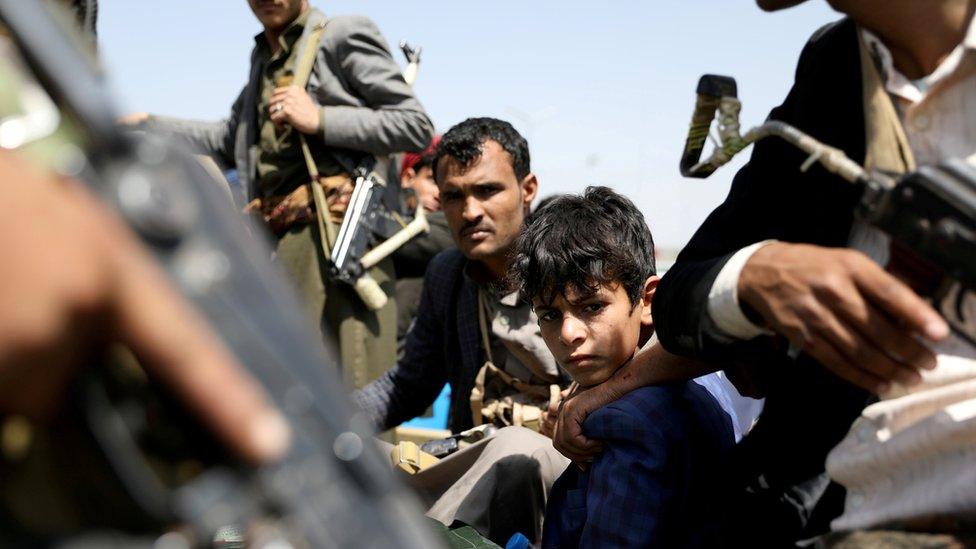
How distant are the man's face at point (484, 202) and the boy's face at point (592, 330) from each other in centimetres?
116

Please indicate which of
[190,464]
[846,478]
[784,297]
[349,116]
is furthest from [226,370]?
[349,116]

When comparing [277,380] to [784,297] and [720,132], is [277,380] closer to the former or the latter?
[784,297]

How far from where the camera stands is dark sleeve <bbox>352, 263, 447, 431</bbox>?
152 inches

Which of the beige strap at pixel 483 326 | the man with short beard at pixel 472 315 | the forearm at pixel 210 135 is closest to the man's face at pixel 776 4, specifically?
the man with short beard at pixel 472 315

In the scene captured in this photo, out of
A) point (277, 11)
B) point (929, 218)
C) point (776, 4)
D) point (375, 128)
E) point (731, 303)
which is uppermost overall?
point (776, 4)

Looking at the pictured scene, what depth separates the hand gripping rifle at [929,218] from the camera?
1.27 meters

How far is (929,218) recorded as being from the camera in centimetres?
129

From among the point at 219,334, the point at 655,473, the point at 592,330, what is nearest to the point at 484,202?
the point at 592,330

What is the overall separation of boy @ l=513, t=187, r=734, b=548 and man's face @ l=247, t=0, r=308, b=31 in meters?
2.03

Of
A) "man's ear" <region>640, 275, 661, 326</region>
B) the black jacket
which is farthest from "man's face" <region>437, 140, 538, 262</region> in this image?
the black jacket

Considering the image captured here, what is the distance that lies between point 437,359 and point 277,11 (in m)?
1.66

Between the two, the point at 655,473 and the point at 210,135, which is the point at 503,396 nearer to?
the point at 655,473

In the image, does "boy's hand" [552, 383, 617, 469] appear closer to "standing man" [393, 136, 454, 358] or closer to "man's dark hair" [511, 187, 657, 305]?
"man's dark hair" [511, 187, 657, 305]

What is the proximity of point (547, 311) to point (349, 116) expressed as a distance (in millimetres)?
1892
